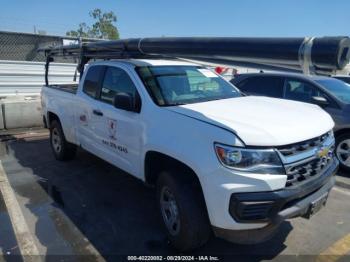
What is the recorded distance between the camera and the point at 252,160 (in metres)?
2.86

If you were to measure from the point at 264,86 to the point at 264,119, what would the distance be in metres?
4.24

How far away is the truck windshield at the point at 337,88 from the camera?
20.4 feet

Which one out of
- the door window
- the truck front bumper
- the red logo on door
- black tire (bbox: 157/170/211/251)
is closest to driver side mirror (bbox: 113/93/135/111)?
the door window

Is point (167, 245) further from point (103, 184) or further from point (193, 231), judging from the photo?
point (103, 184)

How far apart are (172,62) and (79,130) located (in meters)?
1.90

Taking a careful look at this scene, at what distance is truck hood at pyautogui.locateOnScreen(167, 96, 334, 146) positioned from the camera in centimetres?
289

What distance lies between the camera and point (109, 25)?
4506cm

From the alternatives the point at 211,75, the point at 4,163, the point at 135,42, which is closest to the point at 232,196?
the point at 211,75

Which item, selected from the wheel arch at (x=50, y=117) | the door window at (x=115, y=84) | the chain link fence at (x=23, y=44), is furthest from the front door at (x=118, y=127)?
the chain link fence at (x=23, y=44)

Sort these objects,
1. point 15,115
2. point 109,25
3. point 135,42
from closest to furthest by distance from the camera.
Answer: point 135,42 → point 15,115 → point 109,25

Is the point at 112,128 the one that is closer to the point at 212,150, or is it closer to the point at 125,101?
the point at 125,101

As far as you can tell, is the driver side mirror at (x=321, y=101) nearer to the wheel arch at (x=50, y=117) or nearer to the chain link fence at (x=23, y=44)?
the wheel arch at (x=50, y=117)

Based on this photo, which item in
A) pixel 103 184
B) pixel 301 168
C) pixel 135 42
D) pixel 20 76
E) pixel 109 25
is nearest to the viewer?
pixel 301 168

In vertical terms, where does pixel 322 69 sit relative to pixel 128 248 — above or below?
above
